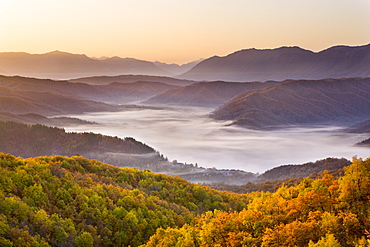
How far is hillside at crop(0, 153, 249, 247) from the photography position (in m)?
19.5

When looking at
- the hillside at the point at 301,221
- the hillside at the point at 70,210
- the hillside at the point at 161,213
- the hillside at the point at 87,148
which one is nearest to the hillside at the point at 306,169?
the hillside at the point at 87,148

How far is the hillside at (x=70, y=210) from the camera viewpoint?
19484 millimetres

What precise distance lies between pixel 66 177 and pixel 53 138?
453ft

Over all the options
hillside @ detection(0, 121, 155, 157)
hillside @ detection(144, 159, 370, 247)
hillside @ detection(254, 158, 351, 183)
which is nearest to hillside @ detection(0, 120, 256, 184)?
hillside @ detection(0, 121, 155, 157)

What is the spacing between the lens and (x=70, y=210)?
895 inches

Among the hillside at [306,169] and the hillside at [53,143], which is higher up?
the hillside at [53,143]

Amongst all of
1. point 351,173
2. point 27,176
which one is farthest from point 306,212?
point 27,176

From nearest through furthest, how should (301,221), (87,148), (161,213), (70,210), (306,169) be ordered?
(301,221)
(70,210)
(161,213)
(306,169)
(87,148)

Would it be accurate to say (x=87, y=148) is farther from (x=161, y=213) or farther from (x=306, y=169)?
(x=161, y=213)

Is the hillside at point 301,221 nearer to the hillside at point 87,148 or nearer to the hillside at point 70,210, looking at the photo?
the hillside at point 70,210

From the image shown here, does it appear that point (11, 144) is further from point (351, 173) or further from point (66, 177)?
point (351, 173)

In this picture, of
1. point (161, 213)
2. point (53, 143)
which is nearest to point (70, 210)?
point (161, 213)

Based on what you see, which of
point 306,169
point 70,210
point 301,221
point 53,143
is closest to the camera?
point 301,221

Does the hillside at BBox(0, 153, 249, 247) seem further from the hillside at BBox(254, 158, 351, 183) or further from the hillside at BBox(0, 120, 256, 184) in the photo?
the hillside at BBox(0, 120, 256, 184)
